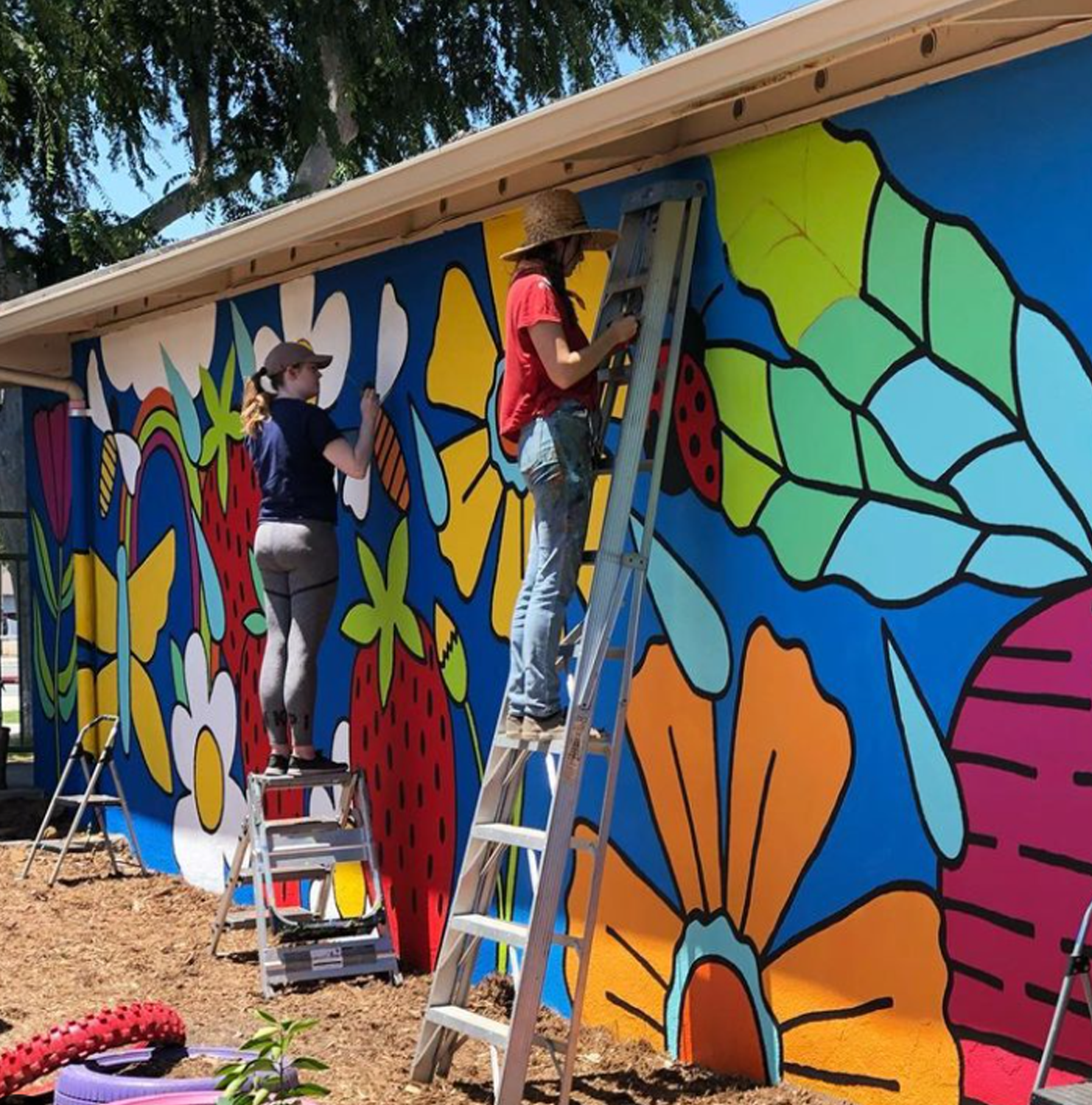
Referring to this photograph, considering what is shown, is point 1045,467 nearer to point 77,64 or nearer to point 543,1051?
point 543,1051

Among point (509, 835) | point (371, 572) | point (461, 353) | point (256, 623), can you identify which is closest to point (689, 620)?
point (509, 835)

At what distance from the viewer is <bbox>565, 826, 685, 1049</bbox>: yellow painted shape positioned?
5898 mm

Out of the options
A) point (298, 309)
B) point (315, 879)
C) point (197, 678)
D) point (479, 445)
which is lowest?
point (315, 879)

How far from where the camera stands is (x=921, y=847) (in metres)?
4.91

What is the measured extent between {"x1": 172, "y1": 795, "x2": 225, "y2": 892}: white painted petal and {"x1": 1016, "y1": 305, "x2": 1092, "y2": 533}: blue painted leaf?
5.72 meters

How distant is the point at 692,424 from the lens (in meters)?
5.83

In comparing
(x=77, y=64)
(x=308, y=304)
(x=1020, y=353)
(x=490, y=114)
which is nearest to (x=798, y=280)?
(x=1020, y=353)

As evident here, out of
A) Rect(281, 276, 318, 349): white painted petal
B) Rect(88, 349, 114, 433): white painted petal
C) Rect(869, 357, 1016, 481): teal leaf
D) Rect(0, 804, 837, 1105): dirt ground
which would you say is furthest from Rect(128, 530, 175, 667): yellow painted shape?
Rect(869, 357, 1016, 481): teal leaf

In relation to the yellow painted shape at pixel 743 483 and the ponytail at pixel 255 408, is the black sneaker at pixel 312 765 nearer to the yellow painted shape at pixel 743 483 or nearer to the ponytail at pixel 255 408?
the ponytail at pixel 255 408

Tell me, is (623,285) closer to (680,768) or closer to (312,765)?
Answer: (680,768)

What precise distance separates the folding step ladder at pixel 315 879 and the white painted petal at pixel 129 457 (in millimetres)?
3132

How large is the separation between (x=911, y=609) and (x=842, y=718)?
435 millimetres

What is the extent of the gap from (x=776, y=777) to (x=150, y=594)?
5395 mm

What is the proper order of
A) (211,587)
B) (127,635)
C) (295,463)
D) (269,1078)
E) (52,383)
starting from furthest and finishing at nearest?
(52,383), (127,635), (211,587), (295,463), (269,1078)
